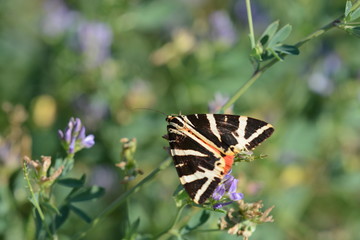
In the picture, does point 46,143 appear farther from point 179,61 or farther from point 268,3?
point 268,3

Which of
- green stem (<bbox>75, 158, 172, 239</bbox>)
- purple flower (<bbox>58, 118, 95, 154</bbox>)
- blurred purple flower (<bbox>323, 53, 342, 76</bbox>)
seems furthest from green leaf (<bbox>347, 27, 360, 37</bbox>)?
blurred purple flower (<bbox>323, 53, 342, 76</bbox>)

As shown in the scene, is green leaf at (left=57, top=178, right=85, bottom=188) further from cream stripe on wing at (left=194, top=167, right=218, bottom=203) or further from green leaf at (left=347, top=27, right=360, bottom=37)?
A: green leaf at (left=347, top=27, right=360, bottom=37)

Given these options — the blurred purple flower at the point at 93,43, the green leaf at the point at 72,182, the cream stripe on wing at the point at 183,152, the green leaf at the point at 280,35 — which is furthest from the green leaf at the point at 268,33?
the blurred purple flower at the point at 93,43

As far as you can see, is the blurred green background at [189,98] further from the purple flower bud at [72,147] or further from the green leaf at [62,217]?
the purple flower bud at [72,147]

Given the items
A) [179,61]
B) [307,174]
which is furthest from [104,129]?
[307,174]

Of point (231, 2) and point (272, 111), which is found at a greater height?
point (231, 2)

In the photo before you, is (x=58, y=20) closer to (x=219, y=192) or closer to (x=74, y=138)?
(x=74, y=138)

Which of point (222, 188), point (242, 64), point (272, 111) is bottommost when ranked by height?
point (222, 188)

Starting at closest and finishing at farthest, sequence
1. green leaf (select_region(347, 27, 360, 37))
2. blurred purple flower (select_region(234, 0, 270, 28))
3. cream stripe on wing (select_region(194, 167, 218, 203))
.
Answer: cream stripe on wing (select_region(194, 167, 218, 203)) → green leaf (select_region(347, 27, 360, 37)) → blurred purple flower (select_region(234, 0, 270, 28))
